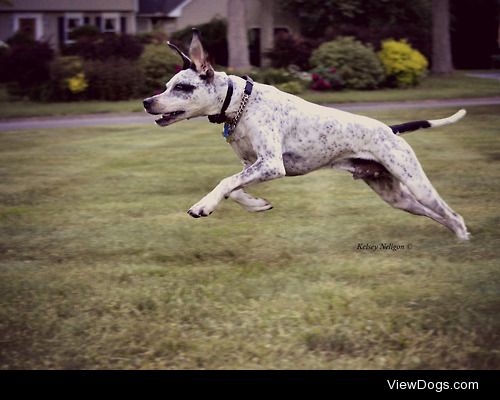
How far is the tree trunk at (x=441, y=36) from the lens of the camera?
3175cm

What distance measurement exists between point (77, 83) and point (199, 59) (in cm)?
1881

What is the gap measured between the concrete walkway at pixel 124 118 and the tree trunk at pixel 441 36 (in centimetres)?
1114

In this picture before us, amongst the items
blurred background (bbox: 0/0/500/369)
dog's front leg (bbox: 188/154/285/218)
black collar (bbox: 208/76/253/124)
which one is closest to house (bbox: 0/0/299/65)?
blurred background (bbox: 0/0/500/369)

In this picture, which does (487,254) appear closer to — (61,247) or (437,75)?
(61,247)

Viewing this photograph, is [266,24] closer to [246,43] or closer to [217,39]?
[217,39]

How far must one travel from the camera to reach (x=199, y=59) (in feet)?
18.3

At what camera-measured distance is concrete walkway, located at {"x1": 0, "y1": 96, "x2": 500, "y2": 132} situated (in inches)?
701

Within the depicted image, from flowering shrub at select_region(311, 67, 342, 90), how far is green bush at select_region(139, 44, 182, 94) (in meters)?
4.59

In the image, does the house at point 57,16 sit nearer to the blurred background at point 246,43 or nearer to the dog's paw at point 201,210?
the blurred background at point 246,43

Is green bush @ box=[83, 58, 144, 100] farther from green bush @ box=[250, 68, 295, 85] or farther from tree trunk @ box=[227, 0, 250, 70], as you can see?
tree trunk @ box=[227, 0, 250, 70]

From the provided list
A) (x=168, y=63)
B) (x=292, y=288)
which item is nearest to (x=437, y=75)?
(x=168, y=63)

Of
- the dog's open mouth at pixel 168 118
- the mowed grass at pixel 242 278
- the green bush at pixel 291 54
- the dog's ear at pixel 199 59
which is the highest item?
the green bush at pixel 291 54

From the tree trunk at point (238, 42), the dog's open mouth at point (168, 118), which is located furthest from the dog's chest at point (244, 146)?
the tree trunk at point (238, 42)
